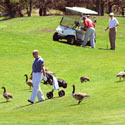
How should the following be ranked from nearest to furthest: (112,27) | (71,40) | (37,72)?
(37,72), (112,27), (71,40)

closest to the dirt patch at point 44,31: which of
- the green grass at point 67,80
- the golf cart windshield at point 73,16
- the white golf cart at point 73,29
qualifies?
the green grass at point 67,80

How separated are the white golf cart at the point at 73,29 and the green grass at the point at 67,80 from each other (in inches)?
65.7

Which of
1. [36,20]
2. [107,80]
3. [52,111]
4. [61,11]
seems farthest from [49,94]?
[61,11]

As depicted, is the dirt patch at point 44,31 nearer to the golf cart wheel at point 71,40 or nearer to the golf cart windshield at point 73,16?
the golf cart windshield at point 73,16

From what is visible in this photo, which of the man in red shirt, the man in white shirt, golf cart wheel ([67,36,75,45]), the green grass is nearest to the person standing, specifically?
the green grass

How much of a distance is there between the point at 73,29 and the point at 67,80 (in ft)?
56.6

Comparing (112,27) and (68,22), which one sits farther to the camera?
(68,22)

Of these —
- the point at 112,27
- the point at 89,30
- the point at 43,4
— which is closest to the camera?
the point at 112,27

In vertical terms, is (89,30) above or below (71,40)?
above

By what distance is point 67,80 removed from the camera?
27.0 meters

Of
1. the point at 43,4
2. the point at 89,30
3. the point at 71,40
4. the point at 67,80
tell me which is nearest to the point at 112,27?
the point at 89,30

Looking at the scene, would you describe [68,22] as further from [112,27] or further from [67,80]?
[67,80]

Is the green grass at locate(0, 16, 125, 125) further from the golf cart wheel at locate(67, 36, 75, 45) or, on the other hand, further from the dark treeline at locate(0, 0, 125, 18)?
the dark treeline at locate(0, 0, 125, 18)

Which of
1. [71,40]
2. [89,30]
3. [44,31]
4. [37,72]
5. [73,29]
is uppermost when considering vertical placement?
[37,72]
